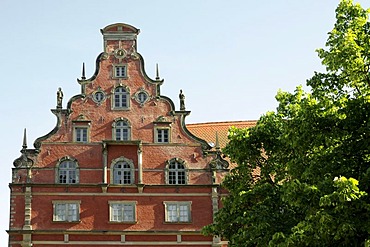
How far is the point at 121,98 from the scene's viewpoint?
34.0 meters

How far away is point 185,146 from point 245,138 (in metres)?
11.1

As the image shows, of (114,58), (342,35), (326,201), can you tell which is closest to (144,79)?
(114,58)

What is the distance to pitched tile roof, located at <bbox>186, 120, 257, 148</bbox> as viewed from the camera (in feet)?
125

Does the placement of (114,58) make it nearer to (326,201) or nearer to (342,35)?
(342,35)

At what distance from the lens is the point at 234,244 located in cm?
2127

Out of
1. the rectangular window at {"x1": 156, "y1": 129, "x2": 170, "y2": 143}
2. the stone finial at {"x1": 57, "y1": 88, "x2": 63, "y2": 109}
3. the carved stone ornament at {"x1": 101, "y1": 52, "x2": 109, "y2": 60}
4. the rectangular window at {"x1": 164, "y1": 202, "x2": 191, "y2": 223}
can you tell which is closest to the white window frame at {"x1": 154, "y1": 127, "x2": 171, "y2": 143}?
the rectangular window at {"x1": 156, "y1": 129, "x2": 170, "y2": 143}

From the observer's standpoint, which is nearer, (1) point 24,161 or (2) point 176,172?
(1) point 24,161

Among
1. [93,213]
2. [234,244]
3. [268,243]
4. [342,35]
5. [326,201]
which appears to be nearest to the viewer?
[326,201]

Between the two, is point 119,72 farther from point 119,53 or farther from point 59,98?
point 59,98

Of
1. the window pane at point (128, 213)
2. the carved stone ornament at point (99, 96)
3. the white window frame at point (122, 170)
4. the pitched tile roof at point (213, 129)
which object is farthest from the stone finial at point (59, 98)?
the pitched tile roof at point (213, 129)

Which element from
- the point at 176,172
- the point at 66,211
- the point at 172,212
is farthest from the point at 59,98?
the point at 172,212

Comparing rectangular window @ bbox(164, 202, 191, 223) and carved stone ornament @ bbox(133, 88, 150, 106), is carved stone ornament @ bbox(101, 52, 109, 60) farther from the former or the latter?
rectangular window @ bbox(164, 202, 191, 223)

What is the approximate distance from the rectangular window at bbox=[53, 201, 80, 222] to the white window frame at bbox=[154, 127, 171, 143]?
506cm

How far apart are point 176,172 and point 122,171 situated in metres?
2.66
